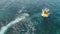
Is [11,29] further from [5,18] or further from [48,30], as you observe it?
[48,30]

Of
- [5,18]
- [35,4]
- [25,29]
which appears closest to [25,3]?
[35,4]

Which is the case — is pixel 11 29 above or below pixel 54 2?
below

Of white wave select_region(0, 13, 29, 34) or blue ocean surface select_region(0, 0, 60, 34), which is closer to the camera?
white wave select_region(0, 13, 29, 34)

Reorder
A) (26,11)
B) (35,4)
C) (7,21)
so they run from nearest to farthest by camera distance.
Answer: (7,21) < (26,11) < (35,4)

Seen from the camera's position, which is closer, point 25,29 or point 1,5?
point 25,29

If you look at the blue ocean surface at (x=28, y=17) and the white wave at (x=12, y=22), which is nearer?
the white wave at (x=12, y=22)

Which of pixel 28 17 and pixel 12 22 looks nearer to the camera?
pixel 12 22

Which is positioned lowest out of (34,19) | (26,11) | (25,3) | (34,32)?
(34,32)

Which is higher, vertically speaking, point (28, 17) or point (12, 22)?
point (28, 17)
